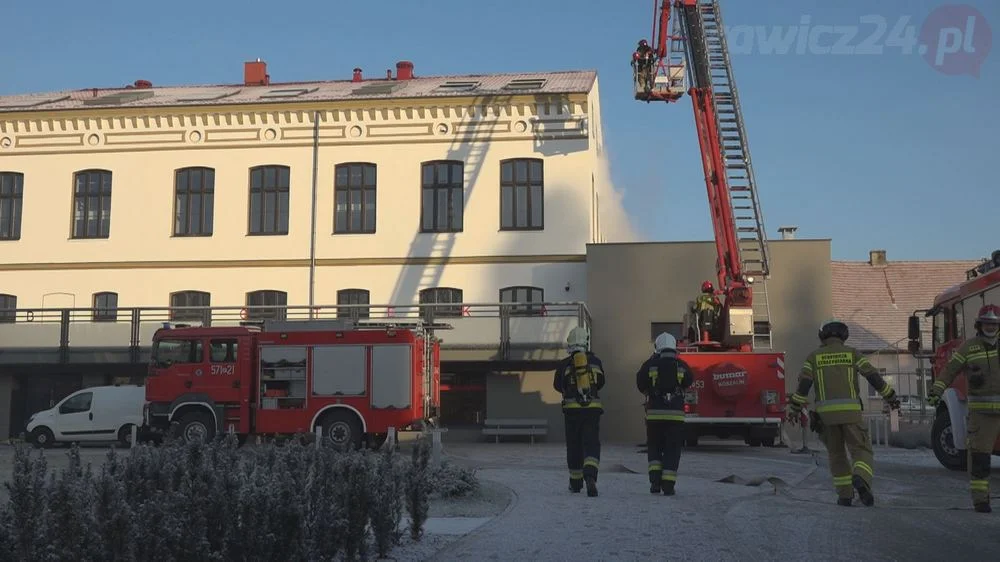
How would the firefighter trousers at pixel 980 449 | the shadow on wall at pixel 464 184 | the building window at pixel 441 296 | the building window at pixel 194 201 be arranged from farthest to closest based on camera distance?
the building window at pixel 194 201 → the shadow on wall at pixel 464 184 → the building window at pixel 441 296 → the firefighter trousers at pixel 980 449

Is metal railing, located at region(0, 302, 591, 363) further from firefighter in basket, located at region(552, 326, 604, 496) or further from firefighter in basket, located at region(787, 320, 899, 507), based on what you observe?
firefighter in basket, located at region(787, 320, 899, 507)

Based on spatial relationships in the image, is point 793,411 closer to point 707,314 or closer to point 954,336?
point 954,336

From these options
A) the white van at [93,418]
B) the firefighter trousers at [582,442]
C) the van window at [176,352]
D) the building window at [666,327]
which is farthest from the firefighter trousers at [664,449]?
the building window at [666,327]

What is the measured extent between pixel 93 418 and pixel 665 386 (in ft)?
57.3

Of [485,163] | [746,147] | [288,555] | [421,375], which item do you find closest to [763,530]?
[288,555]

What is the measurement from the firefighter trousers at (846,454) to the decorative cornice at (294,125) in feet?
65.6

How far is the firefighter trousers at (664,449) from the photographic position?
35.8ft

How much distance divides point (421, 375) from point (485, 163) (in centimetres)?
1025

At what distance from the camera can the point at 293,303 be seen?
29.8 metres

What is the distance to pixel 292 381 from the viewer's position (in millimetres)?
20594

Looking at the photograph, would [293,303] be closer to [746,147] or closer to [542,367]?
[542,367]

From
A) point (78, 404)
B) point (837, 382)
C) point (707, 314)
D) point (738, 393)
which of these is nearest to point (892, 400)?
point (837, 382)

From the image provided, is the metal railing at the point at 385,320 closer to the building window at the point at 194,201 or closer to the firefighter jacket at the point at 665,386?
the building window at the point at 194,201

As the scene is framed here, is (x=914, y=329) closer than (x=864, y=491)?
No
